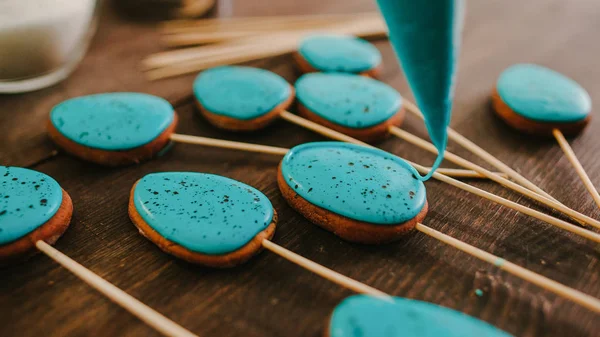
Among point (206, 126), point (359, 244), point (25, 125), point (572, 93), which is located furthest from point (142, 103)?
point (572, 93)

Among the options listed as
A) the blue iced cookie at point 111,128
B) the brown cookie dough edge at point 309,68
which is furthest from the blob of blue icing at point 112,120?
the brown cookie dough edge at point 309,68

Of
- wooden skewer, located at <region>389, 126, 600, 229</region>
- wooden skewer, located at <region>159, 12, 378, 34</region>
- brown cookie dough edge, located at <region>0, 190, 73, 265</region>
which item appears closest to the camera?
brown cookie dough edge, located at <region>0, 190, 73, 265</region>

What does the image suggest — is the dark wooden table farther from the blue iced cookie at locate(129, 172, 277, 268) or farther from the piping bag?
the piping bag

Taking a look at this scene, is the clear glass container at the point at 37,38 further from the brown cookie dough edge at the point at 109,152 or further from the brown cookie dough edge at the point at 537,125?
the brown cookie dough edge at the point at 537,125

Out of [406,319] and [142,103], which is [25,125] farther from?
[406,319]

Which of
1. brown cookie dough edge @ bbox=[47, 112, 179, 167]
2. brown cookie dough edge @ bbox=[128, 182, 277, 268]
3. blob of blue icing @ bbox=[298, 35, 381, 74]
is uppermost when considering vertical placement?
blob of blue icing @ bbox=[298, 35, 381, 74]

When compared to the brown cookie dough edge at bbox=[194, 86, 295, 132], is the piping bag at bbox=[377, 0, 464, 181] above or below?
above

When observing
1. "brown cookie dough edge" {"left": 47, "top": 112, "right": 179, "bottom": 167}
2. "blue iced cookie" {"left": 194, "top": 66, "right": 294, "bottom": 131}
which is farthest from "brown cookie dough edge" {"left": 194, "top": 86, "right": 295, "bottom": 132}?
"brown cookie dough edge" {"left": 47, "top": 112, "right": 179, "bottom": 167}
